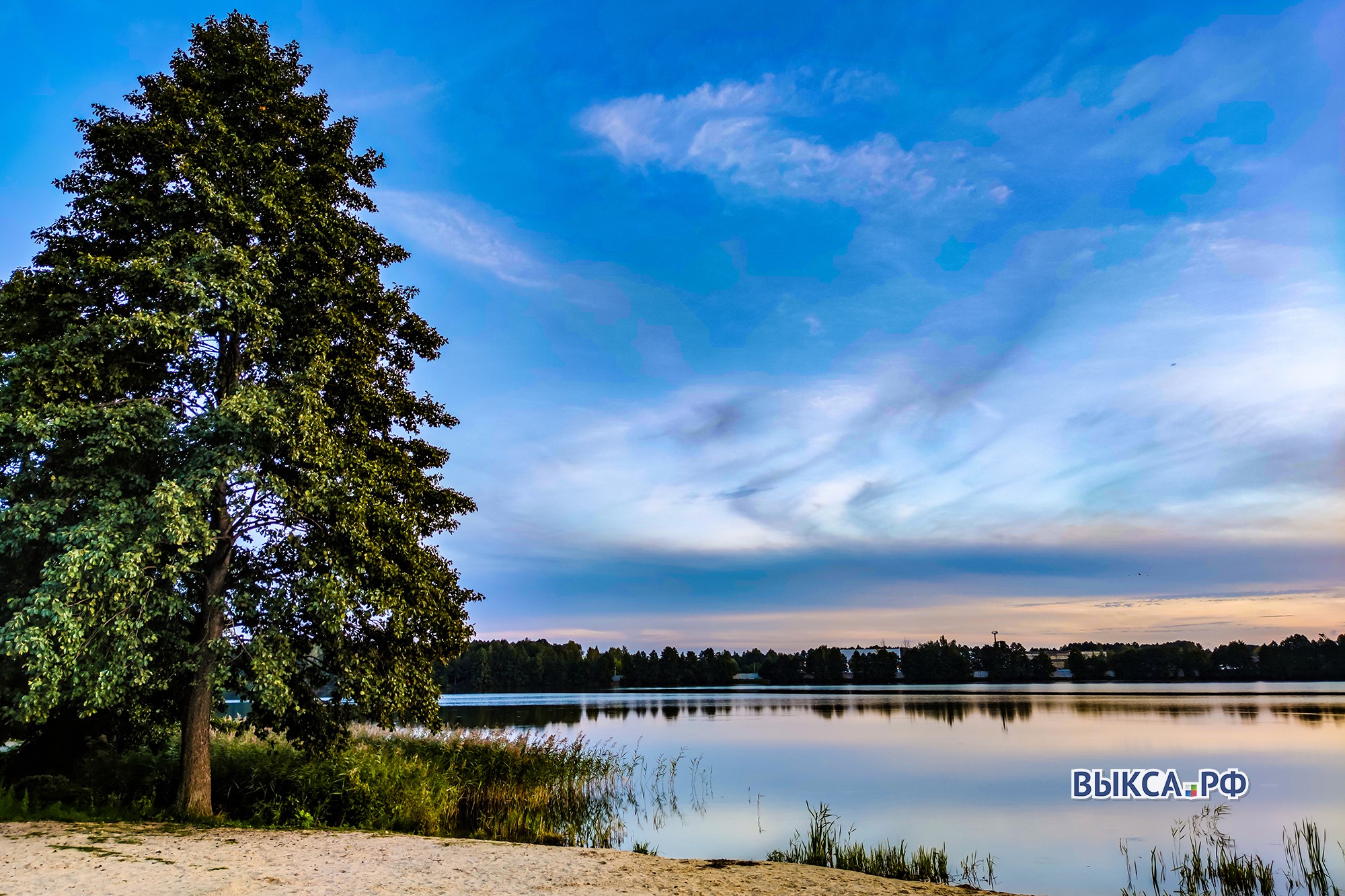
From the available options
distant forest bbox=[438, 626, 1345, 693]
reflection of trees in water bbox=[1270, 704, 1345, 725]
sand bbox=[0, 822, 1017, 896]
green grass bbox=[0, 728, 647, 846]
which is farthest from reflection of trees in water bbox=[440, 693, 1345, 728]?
distant forest bbox=[438, 626, 1345, 693]

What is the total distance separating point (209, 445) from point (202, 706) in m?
4.98

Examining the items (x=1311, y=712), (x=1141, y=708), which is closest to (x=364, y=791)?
(x=1141, y=708)

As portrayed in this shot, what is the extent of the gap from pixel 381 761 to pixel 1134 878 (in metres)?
16.3

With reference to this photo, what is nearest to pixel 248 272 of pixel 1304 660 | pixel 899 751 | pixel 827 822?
pixel 827 822

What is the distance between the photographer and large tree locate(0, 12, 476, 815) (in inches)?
482

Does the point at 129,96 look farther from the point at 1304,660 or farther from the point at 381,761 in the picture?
the point at 1304,660

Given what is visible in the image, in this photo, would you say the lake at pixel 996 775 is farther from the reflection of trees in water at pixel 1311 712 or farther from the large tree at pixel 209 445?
the large tree at pixel 209 445

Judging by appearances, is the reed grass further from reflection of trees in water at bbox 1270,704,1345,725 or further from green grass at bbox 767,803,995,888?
reflection of trees in water at bbox 1270,704,1345,725

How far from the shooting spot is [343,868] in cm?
1056

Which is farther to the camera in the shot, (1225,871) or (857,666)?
(857,666)

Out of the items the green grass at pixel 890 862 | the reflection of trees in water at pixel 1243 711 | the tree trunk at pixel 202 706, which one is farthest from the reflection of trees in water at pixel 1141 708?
the tree trunk at pixel 202 706

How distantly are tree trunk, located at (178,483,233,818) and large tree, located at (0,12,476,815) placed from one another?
1.8 inches

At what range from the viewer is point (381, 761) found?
16953mm

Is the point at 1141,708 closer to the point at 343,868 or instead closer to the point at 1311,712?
the point at 1311,712
